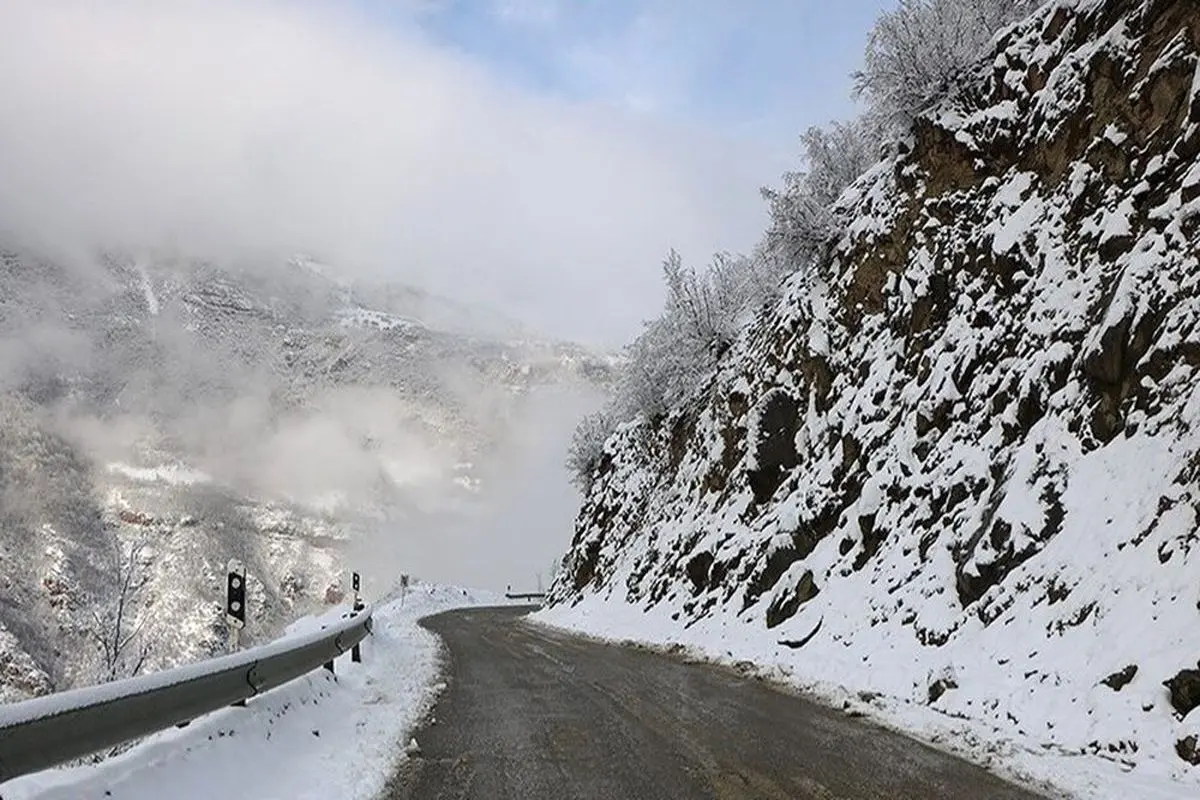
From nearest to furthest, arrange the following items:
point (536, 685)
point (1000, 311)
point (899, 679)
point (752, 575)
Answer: point (899, 679)
point (536, 685)
point (1000, 311)
point (752, 575)

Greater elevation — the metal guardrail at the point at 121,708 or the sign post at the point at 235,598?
the sign post at the point at 235,598

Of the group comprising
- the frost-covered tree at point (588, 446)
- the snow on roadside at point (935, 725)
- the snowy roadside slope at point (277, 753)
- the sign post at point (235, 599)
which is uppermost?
the frost-covered tree at point (588, 446)

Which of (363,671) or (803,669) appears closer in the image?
(803,669)

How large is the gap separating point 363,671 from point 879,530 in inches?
374

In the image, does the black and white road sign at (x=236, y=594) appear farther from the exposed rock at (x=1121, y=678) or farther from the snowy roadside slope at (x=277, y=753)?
the exposed rock at (x=1121, y=678)

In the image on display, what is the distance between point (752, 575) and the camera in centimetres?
1795

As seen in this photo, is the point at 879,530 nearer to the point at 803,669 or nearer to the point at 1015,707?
the point at 803,669

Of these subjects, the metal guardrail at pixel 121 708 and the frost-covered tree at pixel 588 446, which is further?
the frost-covered tree at pixel 588 446

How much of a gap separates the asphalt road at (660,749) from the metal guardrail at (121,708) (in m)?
1.73

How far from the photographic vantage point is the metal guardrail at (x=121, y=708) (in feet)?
13.1

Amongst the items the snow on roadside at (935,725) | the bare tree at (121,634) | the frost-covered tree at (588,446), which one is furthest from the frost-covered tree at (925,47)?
the frost-covered tree at (588,446)

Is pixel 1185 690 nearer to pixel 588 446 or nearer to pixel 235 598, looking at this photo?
pixel 235 598

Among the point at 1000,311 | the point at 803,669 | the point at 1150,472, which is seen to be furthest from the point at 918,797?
the point at 1000,311

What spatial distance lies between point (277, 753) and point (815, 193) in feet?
71.0
